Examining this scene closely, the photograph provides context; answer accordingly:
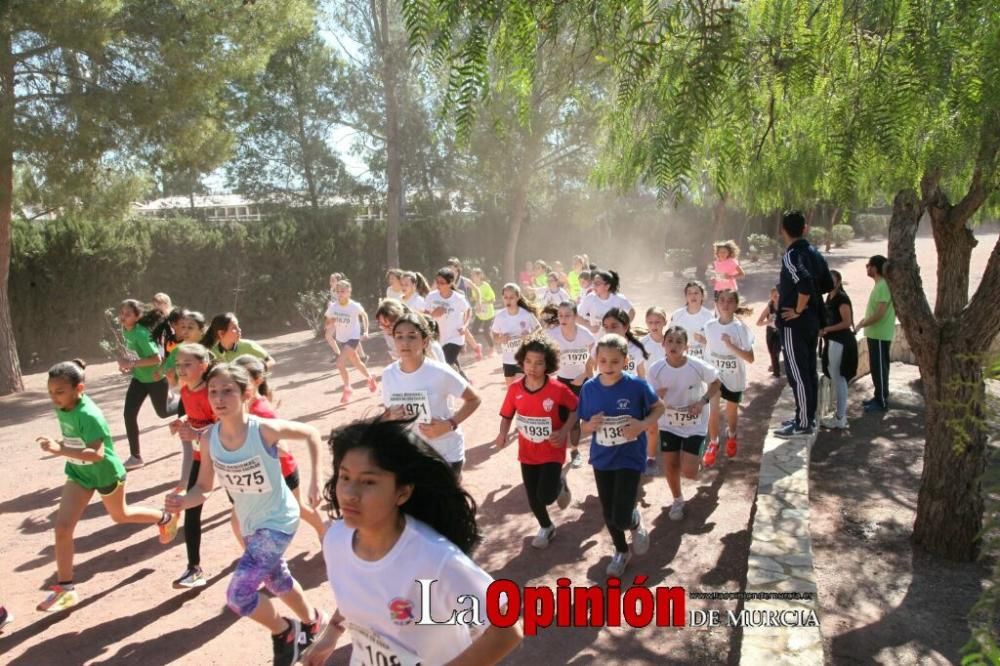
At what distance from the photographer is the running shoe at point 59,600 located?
4988mm

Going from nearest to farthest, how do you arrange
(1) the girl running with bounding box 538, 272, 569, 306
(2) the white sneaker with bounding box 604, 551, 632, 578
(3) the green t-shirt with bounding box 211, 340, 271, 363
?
(2) the white sneaker with bounding box 604, 551, 632, 578 < (3) the green t-shirt with bounding box 211, 340, 271, 363 < (1) the girl running with bounding box 538, 272, 569, 306

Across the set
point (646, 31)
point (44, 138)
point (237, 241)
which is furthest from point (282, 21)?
point (646, 31)

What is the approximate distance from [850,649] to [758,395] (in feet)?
20.9

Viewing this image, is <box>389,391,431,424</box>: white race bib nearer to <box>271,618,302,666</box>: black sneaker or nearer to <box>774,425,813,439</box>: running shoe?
<box>271,618,302,666</box>: black sneaker

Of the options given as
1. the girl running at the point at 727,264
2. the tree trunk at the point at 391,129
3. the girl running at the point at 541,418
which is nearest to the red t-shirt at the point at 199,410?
the girl running at the point at 541,418

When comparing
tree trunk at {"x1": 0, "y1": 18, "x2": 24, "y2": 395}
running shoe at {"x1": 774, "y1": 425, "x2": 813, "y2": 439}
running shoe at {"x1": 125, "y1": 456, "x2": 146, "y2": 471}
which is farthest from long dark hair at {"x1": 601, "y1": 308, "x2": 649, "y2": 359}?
tree trunk at {"x1": 0, "y1": 18, "x2": 24, "y2": 395}

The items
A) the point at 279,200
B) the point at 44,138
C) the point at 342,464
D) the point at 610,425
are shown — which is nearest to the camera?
the point at 342,464

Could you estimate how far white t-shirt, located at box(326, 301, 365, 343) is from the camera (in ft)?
36.2

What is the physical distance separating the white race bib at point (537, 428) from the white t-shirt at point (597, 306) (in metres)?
3.39

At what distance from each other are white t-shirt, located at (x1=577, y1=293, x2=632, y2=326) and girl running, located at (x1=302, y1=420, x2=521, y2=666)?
6.16 metres

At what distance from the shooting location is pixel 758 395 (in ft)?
34.2

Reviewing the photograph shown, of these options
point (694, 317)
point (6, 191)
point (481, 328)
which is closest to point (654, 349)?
point (694, 317)

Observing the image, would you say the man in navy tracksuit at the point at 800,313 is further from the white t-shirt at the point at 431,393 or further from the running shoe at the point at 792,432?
the white t-shirt at the point at 431,393

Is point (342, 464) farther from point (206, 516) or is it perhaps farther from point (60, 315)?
point (60, 315)
